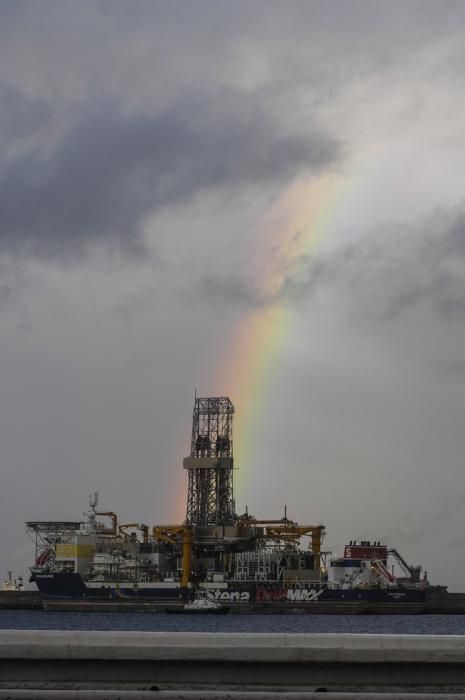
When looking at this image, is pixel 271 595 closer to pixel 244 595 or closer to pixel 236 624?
pixel 244 595

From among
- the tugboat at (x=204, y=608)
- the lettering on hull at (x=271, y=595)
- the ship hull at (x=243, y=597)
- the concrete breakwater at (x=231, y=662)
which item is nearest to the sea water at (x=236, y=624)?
the tugboat at (x=204, y=608)

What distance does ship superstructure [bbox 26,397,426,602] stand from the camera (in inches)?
4370

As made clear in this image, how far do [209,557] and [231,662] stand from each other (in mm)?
114447

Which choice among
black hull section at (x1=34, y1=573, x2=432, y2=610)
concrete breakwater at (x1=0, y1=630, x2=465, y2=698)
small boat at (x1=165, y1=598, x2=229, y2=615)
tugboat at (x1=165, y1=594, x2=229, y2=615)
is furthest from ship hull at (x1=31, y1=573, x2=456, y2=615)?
concrete breakwater at (x1=0, y1=630, x2=465, y2=698)

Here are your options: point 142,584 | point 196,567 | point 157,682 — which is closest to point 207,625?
point 142,584

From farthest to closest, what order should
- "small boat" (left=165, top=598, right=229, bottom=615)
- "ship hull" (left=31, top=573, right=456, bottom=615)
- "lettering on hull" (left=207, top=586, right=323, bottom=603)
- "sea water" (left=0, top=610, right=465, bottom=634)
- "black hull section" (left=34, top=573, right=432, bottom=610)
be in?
1. "lettering on hull" (left=207, top=586, right=323, bottom=603)
2. "black hull section" (left=34, top=573, right=432, bottom=610)
3. "ship hull" (left=31, top=573, right=456, bottom=615)
4. "small boat" (left=165, top=598, right=229, bottom=615)
5. "sea water" (left=0, top=610, right=465, bottom=634)

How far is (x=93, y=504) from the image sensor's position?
125 meters

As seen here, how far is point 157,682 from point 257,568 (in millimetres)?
106213

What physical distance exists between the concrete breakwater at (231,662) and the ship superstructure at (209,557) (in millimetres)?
99324

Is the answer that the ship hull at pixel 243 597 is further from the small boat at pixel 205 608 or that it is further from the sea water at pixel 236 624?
the small boat at pixel 205 608

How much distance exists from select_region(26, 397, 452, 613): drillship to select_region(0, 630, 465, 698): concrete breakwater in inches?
3905

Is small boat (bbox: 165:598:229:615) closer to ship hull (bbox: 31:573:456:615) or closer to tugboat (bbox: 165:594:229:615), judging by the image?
tugboat (bbox: 165:594:229:615)

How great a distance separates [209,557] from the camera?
122500 mm

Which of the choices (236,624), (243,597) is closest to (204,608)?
(243,597)
